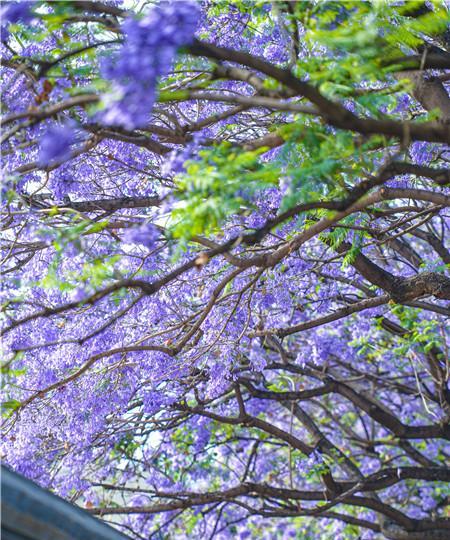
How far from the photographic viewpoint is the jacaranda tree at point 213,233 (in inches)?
126

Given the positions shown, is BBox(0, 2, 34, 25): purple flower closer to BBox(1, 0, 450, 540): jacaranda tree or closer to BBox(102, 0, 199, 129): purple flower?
BBox(1, 0, 450, 540): jacaranda tree

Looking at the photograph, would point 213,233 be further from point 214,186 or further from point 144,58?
point 144,58

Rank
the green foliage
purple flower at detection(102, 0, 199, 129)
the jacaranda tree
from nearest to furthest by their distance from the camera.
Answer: purple flower at detection(102, 0, 199, 129), the green foliage, the jacaranda tree

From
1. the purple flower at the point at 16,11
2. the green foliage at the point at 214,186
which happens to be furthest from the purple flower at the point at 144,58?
the purple flower at the point at 16,11

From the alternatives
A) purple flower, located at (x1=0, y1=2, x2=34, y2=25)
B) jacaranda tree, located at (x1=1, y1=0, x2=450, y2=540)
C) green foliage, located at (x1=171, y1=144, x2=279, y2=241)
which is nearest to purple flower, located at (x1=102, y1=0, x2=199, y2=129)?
jacaranda tree, located at (x1=1, y1=0, x2=450, y2=540)

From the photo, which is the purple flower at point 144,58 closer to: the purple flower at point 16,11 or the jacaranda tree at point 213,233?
the jacaranda tree at point 213,233

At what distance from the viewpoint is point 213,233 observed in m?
6.11

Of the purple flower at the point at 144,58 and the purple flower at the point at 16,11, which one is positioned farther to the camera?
the purple flower at the point at 16,11

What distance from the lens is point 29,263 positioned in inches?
233

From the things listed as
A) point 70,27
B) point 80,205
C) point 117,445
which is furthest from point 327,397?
point 70,27

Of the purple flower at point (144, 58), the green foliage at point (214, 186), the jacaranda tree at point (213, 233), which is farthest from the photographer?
the jacaranda tree at point (213, 233)

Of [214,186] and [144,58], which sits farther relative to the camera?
[214,186]

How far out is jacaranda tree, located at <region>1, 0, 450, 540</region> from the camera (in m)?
3.21

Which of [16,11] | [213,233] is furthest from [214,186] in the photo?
[213,233]
